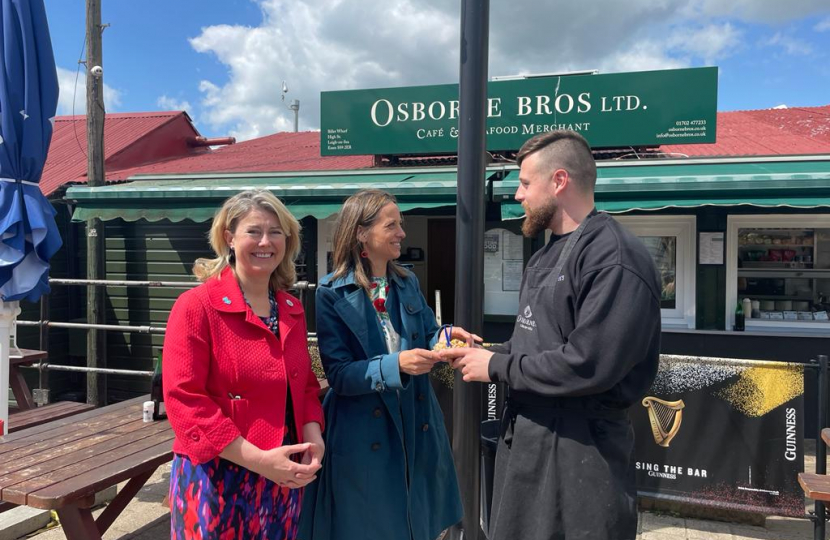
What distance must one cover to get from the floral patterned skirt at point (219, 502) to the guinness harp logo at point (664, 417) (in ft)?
9.48

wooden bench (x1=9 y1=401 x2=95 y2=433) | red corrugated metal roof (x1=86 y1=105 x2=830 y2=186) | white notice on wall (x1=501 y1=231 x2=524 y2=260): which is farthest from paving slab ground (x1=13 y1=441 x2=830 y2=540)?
red corrugated metal roof (x1=86 y1=105 x2=830 y2=186)

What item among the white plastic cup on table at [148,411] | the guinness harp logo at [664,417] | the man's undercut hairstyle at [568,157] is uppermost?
the man's undercut hairstyle at [568,157]

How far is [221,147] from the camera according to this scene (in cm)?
1135

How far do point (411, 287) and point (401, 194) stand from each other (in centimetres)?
330

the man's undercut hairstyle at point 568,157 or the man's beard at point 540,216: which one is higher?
the man's undercut hairstyle at point 568,157

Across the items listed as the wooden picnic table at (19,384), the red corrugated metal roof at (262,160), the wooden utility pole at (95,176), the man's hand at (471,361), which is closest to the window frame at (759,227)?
the red corrugated metal roof at (262,160)

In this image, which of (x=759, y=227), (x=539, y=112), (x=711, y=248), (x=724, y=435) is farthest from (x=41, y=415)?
(x=759, y=227)

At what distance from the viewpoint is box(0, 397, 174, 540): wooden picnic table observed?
7.58 feet

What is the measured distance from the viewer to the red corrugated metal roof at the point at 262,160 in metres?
8.07

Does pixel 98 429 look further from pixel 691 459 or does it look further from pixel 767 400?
pixel 767 400

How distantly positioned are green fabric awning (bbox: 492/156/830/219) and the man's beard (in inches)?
125

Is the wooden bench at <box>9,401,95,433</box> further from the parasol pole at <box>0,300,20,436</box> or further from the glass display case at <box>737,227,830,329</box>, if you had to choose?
the glass display case at <box>737,227,830,329</box>


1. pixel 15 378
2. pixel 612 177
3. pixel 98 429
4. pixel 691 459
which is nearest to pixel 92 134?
pixel 15 378

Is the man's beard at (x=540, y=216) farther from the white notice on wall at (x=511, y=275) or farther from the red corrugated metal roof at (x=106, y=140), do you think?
the red corrugated metal roof at (x=106, y=140)
